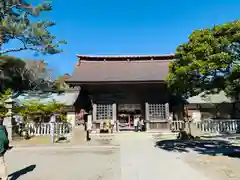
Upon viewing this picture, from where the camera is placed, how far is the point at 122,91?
1683 cm

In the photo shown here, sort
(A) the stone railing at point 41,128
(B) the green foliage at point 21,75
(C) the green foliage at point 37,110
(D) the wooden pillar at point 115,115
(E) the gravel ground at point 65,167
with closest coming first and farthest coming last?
(E) the gravel ground at point 65,167
(A) the stone railing at point 41,128
(C) the green foliage at point 37,110
(D) the wooden pillar at point 115,115
(B) the green foliage at point 21,75

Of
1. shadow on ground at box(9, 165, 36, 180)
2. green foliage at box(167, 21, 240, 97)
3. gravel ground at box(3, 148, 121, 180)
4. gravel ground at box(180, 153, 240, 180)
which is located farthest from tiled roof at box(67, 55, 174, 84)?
shadow on ground at box(9, 165, 36, 180)

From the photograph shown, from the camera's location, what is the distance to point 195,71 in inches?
259

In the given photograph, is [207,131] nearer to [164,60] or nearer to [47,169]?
[164,60]

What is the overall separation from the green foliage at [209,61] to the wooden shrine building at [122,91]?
26.1 ft

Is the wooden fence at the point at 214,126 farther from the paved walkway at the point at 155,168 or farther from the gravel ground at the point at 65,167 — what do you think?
the gravel ground at the point at 65,167

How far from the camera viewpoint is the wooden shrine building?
1534cm

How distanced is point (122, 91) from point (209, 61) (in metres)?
11.1

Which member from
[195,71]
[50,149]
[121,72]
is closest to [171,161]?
[195,71]

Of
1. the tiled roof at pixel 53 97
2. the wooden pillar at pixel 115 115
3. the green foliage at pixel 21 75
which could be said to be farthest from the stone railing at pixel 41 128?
the green foliage at pixel 21 75

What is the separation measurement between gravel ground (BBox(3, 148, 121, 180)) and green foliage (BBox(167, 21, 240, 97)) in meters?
3.55

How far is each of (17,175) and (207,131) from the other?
1318cm

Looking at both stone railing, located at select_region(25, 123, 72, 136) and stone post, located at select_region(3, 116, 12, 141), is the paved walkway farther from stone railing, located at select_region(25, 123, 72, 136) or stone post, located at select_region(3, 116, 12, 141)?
stone post, located at select_region(3, 116, 12, 141)

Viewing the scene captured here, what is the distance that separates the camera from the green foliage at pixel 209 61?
5887 millimetres
